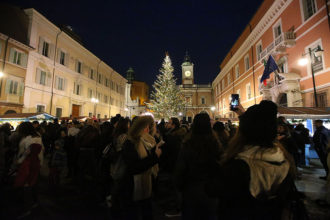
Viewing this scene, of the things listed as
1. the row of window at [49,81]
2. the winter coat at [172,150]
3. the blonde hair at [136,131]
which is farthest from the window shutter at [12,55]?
the blonde hair at [136,131]

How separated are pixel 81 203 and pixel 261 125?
459cm

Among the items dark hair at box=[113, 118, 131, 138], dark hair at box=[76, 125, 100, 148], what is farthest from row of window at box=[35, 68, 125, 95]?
dark hair at box=[113, 118, 131, 138]

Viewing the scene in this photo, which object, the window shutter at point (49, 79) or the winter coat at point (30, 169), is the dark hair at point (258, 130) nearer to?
the winter coat at point (30, 169)

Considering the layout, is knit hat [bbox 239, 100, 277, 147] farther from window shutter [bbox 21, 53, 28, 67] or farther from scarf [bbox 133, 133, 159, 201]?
window shutter [bbox 21, 53, 28, 67]

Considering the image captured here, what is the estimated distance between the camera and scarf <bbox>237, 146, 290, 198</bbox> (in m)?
1.23

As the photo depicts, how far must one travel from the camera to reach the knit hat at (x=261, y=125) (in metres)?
1.35

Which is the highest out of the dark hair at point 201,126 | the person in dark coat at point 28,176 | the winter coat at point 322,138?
the dark hair at point 201,126

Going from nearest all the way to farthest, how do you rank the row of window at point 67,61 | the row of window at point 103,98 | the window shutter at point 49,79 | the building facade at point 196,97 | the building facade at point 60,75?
the building facade at point 60,75 < the row of window at point 67,61 < the window shutter at point 49,79 < the row of window at point 103,98 < the building facade at point 196,97

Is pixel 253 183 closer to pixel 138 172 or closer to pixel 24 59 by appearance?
pixel 138 172

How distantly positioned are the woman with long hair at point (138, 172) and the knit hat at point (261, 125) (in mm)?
1442

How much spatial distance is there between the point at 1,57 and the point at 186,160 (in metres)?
20.0

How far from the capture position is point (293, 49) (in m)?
15.0

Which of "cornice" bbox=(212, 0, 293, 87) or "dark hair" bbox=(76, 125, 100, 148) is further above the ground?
"cornice" bbox=(212, 0, 293, 87)

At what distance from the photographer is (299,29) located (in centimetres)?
1420
